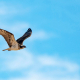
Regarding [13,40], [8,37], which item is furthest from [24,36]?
[8,37]

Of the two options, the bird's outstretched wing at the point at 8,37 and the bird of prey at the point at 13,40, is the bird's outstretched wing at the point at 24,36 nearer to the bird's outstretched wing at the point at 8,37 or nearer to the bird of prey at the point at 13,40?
the bird of prey at the point at 13,40

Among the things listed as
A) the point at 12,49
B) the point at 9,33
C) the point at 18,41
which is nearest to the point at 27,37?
the point at 18,41

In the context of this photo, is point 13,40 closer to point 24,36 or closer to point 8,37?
point 8,37

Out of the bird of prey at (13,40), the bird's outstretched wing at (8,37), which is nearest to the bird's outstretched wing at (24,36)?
the bird of prey at (13,40)

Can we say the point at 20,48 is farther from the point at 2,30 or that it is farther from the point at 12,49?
the point at 2,30

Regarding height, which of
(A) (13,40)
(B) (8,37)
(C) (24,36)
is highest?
(C) (24,36)

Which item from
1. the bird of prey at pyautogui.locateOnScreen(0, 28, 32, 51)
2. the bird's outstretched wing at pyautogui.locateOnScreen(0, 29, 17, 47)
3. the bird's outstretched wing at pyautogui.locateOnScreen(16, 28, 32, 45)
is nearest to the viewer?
the bird's outstretched wing at pyautogui.locateOnScreen(0, 29, 17, 47)

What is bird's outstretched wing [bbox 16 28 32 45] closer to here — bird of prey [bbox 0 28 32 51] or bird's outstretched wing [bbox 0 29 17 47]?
bird of prey [bbox 0 28 32 51]

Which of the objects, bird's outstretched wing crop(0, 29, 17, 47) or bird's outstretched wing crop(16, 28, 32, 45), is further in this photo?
bird's outstretched wing crop(16, 28, 32, 45)

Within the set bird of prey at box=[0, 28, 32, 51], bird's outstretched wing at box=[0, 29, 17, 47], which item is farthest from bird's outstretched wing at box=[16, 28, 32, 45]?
bird's outstretched wing at box=[0, 29, 17, 47]

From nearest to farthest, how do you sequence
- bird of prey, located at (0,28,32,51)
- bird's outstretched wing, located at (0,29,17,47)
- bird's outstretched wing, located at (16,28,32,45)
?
bird's outstretched wing, located at (0,29,17,47) → bird of prey, located at (0,28,32,51) → bird's outstretched wing, located at (16,28,32,45)

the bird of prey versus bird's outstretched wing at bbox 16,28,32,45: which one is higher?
bird's outstretched wing at bbox 16,28,32,45

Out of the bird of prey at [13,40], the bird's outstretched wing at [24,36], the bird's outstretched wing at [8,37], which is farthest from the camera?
the bird's outstretched wing at [24,36]

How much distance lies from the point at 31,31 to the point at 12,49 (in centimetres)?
728
